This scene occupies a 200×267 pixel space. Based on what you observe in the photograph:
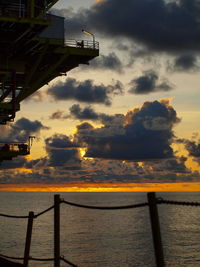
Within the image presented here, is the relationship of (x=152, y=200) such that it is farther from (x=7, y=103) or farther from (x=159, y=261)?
(x=7, y=103)

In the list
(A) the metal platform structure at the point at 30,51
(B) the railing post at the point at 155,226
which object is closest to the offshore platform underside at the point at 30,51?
(A) the metal platform structure at the point at 30,51

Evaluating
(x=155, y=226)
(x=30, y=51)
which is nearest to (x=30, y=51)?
(x=30, y=51)

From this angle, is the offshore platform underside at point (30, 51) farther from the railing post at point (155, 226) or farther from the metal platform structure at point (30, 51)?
the railing post at point (155, 226)

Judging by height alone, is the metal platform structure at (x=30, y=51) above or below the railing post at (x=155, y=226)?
above

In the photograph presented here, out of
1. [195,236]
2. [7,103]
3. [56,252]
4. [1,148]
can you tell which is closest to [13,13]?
[7,103]

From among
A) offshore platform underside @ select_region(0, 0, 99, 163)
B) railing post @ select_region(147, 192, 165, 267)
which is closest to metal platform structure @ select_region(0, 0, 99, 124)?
offshore platform underside @ select_region(0, 0, 99, 163)

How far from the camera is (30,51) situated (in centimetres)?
3225

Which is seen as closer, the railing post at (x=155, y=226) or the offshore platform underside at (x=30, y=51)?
the railing post at (x=155, y=226)

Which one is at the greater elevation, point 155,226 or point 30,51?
point 30,51

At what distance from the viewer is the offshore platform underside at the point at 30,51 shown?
91.2ft

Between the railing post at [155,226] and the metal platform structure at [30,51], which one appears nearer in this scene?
the railing post at [155,226]

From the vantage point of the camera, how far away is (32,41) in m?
30.8

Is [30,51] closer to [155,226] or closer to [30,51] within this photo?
[30,51]

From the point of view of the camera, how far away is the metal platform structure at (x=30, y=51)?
91.2 feet
